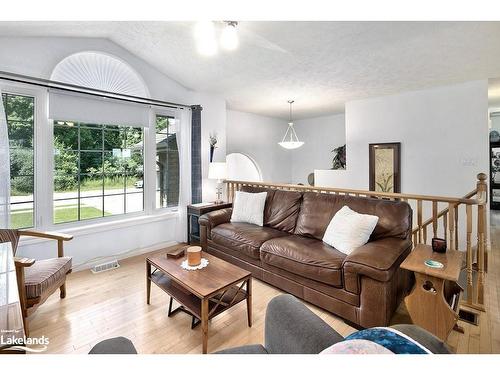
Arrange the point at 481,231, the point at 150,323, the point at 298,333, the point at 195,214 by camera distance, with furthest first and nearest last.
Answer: the point at 195,214
the point at 481,231
the point at 150,323
the point at 298,333

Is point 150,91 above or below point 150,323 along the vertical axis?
above

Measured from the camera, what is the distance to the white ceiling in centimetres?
242

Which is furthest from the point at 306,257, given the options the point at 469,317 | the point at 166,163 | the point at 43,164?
the point at 43,164

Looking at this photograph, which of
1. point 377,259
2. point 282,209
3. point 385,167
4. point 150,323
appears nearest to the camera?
point 377,259

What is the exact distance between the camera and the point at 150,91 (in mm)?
3518

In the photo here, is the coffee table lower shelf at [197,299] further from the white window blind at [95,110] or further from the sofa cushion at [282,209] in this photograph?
the white window blind at [95,110]

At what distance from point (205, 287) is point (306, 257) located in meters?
0.91

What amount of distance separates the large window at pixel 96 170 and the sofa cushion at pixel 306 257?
2.18 m

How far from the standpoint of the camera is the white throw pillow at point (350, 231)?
2.11 metres

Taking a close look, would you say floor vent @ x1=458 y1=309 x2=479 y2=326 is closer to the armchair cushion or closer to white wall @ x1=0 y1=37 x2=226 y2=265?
the armchair cushion

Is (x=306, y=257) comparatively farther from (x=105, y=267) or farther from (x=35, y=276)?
(x=105, y=267)

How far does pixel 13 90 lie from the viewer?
2506mm

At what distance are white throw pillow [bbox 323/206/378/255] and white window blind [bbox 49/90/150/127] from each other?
287 centimetres
